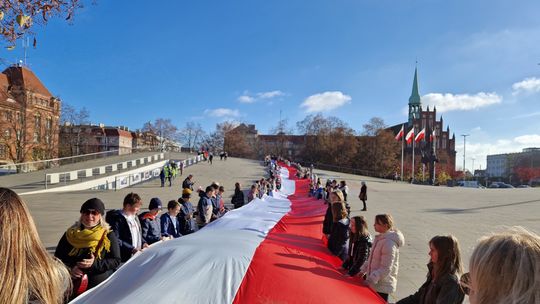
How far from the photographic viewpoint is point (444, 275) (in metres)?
3.15

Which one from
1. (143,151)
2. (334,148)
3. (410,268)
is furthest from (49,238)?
(334,148)

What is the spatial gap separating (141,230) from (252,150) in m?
86.8

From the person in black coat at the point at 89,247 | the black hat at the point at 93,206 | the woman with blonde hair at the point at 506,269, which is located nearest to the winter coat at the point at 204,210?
the person in black coat at the point at 89,247

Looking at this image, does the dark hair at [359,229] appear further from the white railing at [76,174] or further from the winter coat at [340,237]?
the white railing at [76,174]

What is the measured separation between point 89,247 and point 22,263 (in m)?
2.36

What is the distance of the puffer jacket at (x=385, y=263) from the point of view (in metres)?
4.42

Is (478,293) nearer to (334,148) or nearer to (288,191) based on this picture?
(288,191)

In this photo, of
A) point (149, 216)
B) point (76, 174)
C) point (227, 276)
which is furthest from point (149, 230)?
point (76, 174)

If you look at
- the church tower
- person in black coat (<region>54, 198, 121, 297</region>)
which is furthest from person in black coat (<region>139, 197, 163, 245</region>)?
the church tower

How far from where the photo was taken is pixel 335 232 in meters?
6.18

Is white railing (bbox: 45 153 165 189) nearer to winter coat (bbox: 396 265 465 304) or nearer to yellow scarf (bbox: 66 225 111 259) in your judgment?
yellow scarf (bbox: 66 225 111 259)

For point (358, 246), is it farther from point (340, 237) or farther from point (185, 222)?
point (185, 222)

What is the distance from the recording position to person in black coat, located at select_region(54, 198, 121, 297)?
361cm

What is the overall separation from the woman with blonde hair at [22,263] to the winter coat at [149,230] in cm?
439
